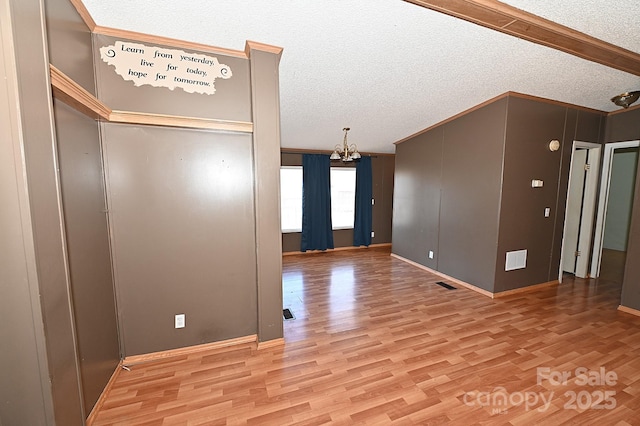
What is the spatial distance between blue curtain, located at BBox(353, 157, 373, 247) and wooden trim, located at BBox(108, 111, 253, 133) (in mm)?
4267

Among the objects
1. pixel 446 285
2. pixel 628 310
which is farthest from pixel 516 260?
pixel 628 310

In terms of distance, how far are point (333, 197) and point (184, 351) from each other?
4487 mm

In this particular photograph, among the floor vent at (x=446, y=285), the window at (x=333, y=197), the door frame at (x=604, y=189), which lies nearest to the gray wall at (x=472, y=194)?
the floor vent at (x=446, y=285)

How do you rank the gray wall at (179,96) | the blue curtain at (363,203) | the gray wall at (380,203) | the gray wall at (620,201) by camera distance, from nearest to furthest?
the gray wall at (179,96), the gray wall at (620,201), the blue curtain at (363,203), the gray wall at (380,203)

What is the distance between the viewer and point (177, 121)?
2018mm

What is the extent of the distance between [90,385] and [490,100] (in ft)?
16.1

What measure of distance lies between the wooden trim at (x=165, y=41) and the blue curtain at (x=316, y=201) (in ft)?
11.6

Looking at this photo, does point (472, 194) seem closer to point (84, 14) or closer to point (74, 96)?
point (74, 96)

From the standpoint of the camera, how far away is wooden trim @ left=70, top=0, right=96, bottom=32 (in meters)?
1.59

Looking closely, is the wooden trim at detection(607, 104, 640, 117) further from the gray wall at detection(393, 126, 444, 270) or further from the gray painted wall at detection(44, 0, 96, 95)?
the gray painted wall at detection(44, 0, 96, 95)

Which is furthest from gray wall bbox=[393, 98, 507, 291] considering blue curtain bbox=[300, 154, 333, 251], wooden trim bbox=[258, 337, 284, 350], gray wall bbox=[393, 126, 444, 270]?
wooden trim bbox=[258, 337, 284, 350]

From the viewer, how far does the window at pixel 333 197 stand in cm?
572

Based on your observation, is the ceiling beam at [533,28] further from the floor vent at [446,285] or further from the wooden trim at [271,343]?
the floor vent at [446,285]

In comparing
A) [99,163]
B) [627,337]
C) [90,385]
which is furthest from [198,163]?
[627,337]
